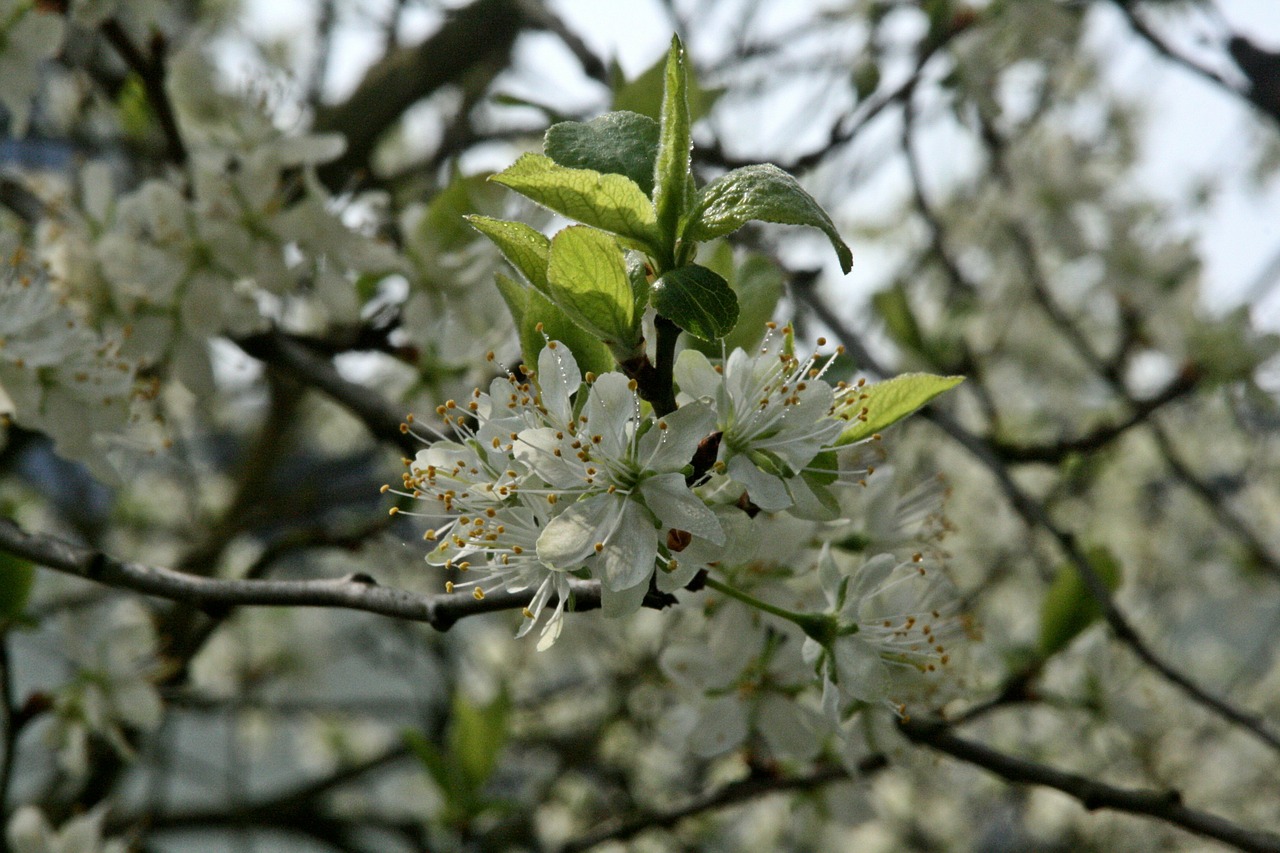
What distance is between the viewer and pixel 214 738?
766 cm

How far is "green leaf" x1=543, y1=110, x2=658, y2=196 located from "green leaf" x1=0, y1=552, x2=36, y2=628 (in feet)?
3.08

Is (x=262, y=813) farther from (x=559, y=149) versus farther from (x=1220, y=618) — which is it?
(x=1220, y=618)

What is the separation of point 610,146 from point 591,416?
0.79 ft

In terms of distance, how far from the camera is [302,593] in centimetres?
97

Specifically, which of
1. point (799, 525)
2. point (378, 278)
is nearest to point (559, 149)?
point (799, 525)

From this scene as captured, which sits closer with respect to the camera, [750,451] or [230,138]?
[750,451]

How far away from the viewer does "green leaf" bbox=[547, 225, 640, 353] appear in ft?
2.88

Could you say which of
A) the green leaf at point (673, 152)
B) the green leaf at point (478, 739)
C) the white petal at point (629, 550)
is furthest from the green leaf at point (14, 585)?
the green leaf at point (673, 152)

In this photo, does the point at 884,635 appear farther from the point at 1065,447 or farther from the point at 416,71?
the point at 416,71

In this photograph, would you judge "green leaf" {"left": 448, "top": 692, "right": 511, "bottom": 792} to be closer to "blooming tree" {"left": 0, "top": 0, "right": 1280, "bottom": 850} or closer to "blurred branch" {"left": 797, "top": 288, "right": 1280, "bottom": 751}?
"blooming tree" {"left": 0, "top": 0, "right": 1280, "bottom": 850}

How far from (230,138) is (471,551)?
3.57 feet

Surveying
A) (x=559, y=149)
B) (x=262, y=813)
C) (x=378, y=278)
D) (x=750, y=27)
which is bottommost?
(x=262, y=813)

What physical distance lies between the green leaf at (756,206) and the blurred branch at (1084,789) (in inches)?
24.7

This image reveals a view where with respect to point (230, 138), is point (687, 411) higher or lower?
lower
